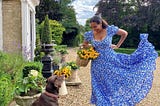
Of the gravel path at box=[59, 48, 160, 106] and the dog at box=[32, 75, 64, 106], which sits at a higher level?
the dog at box=[32, 75, 64, 106]

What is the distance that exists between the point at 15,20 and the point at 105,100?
4119 millimetres

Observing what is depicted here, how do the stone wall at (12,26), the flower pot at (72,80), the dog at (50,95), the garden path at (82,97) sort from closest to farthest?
the dog at (50,95) → the garden path at (82,97) → the flower pot at (72,80) → the stone wall at (12,26)

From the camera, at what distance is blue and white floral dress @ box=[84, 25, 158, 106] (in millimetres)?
5066

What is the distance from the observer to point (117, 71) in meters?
5.16

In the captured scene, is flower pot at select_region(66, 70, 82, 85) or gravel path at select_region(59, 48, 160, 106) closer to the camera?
gravel path at select_region(59, 48, 160, 106)

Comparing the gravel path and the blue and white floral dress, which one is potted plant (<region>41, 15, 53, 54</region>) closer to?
the gravel path

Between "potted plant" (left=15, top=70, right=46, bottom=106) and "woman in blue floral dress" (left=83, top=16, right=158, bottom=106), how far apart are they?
909mm

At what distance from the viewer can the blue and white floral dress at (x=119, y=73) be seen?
5066 mm

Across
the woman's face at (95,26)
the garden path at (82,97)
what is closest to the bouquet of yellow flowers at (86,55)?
the woman's face at (95,26)

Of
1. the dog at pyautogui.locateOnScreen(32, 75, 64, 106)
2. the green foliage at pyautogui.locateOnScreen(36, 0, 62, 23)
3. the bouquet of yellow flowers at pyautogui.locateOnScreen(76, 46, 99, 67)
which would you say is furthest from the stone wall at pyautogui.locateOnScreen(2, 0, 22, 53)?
the green foliage at pyautogui.locateOnScreen(36, 0, 62, 23)

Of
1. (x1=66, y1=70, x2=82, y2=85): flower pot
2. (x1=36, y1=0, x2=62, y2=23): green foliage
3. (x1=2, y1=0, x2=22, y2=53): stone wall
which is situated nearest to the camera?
(x1=66, y1=70, x2=82, y2=85): flower pot

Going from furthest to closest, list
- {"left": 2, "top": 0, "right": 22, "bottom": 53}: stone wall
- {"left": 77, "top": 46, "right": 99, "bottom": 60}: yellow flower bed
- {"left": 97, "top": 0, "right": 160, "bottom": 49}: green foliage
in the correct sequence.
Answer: {"left": 97, "top": 0, "right": 160, "bottom": 49}: green foliage, {"left": 2, "top": 0, "right": 22, "bottom": 53}: stone wall, {"left": 77, "top": 46, "right": 99, "bottom": 60}: yellow flower bed

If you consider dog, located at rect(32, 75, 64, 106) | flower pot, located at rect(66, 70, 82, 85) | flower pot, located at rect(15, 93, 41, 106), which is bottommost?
flower pot, located at rect(66, 70, 82, 85)

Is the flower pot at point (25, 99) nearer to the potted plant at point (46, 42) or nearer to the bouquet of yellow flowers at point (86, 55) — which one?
the bouquet of yellow flowers at point (86, 55)
